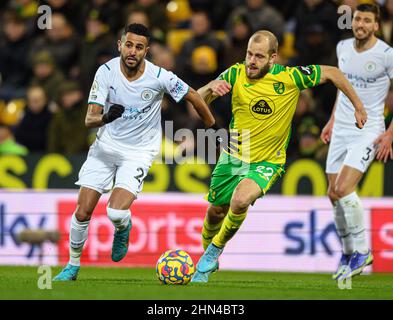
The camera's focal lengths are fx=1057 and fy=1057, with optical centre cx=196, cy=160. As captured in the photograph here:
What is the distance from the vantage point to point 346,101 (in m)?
12.0

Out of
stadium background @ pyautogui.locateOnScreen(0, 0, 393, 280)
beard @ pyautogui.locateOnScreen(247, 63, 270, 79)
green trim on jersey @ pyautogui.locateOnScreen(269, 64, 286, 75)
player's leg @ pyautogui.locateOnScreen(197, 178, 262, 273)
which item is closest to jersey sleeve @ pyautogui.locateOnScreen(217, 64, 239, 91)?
beard @ pyautogui.locateOnScreen(247, 63, 270, 79)

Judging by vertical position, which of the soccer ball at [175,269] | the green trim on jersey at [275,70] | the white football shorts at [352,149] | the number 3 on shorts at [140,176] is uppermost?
the green trim on jersey at [275,70]

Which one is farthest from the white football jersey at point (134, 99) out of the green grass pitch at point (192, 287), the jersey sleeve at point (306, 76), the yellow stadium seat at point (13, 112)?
the yellow stadium seat at point (13, 112)

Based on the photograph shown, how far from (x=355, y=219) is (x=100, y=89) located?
11.1ft

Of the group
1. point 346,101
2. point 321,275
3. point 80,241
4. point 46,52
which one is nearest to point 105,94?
point 80,241

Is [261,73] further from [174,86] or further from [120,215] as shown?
[120,215]

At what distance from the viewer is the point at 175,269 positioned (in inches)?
399

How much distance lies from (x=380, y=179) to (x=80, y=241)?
517cm

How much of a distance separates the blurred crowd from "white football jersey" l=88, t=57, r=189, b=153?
13.5ft

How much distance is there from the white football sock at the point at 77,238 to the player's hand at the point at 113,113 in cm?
110

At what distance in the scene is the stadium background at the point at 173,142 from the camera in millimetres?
14195

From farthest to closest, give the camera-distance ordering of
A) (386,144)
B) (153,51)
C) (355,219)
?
1. (153,51)
2. (355,219)
3. (386,144)

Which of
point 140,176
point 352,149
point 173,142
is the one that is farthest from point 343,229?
point 173,142

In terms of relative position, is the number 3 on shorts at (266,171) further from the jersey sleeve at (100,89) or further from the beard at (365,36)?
the beard at (365,36)
